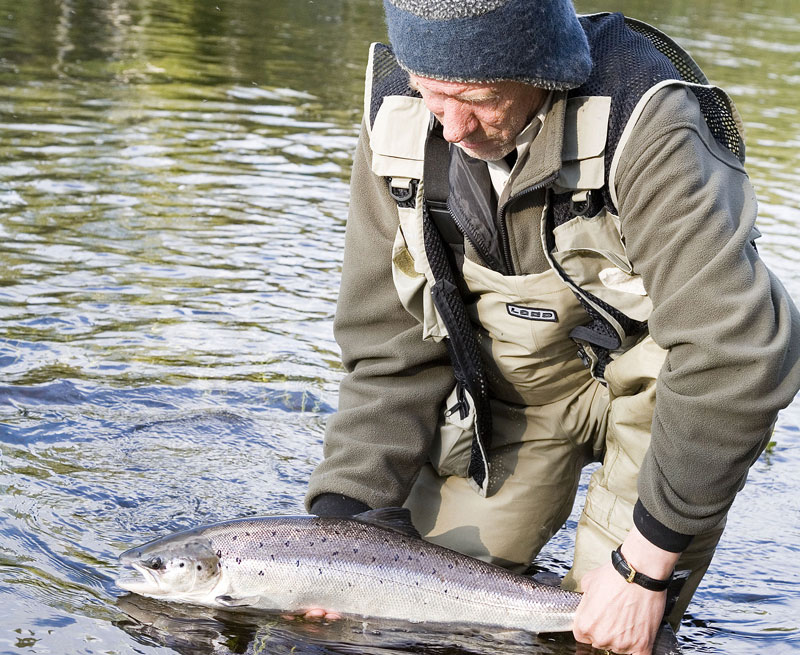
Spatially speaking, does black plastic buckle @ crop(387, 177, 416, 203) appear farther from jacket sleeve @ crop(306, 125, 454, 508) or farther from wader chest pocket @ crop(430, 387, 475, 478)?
wader chest pocket @ crop(430, 387, 475, 478)

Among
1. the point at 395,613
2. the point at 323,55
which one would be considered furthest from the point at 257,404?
the point at 323,55

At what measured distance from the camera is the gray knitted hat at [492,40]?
11.0 ft

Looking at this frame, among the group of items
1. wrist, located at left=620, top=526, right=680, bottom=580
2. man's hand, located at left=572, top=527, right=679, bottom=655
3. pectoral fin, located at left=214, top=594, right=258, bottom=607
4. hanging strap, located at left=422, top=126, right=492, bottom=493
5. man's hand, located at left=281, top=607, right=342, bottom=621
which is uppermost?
hanging strap, located at left=422, top=126, right=492, bottom=493

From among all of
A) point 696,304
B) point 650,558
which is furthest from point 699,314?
point 650,558

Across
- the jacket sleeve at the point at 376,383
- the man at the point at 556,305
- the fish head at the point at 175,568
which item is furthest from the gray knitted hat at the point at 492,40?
the fish head at the point at 175,568

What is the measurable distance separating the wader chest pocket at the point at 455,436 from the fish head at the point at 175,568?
1017 millimetres

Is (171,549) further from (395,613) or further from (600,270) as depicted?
(600,270)

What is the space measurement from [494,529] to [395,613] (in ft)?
2.27

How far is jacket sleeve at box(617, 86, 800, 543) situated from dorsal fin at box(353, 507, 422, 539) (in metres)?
0.98

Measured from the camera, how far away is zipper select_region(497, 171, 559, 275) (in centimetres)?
363

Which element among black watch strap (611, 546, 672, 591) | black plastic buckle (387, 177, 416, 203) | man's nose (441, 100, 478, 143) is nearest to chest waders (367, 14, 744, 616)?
black plastic buckle (387, 177, 416, 203)

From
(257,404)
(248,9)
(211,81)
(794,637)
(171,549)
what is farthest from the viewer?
(248,9)

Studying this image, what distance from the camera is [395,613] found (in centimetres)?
413

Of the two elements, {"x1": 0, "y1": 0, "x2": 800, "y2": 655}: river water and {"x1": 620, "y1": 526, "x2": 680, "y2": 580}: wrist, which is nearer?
{"x1": 620, "y1": 526, "x2": 680, "y2": 580}: wrist
